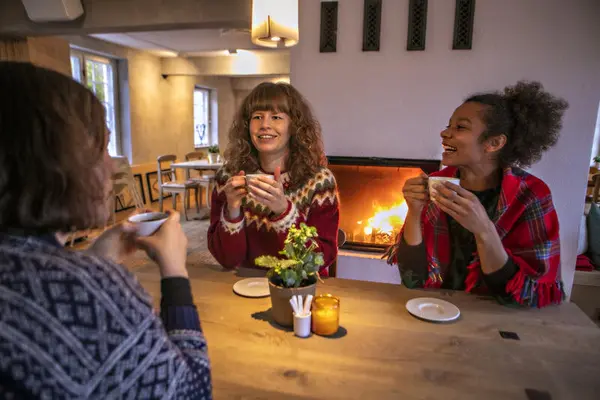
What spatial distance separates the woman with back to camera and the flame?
2.29 m

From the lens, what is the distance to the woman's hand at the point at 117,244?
0.77m

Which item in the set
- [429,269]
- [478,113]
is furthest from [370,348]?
[478,113]

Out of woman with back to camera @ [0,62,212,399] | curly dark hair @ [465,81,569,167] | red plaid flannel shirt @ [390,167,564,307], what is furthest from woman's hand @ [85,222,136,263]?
curly dark hair @ [465,81,569,167]

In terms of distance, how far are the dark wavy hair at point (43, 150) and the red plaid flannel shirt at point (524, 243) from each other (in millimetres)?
1100

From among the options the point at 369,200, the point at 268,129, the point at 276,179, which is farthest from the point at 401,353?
the point at 369,200

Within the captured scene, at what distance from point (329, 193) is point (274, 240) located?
0.88 ft

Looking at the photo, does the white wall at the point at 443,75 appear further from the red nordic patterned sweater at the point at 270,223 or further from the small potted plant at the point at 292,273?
the small potted plant at the point at 292,273

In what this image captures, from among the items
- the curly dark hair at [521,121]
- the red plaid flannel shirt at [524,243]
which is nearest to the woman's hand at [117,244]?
the red plaid flannel shirt at [524,243]

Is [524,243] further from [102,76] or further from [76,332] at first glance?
[102,76]

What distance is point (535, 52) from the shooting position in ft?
7.57

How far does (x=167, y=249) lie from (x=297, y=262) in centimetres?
36

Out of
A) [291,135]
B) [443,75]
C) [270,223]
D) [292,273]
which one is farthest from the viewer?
[443,75]

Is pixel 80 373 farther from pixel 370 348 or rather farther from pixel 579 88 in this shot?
pixel 579 88

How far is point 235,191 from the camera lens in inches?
51.6
